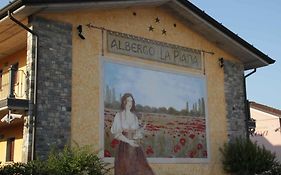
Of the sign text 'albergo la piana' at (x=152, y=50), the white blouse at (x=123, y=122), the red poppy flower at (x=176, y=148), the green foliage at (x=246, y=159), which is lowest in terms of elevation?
the green foliage at (x=246, y=159)

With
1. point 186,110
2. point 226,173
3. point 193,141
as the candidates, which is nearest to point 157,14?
point 186,110

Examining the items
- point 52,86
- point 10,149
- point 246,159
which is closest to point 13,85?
point 52,86

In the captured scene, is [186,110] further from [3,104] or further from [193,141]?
[3,104]

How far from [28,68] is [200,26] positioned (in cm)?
746

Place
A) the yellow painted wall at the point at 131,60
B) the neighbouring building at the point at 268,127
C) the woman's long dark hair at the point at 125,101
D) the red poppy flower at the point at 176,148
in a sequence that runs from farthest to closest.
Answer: the neighbouring building at the point at 268,127
the red poppy flower at the point at 176,148
the woman's long dark hair at the point at 125,101
the yellow painted wall at the point at 131,60

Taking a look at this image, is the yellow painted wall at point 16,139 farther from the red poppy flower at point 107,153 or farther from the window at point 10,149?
the red poppy flower at point 107,153

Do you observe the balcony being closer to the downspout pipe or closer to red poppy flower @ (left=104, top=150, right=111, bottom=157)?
the downspout pipe

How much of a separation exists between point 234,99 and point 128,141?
5892 millimetres

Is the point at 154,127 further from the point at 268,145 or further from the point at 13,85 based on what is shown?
the point at 268,145

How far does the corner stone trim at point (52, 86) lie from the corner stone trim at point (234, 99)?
7.43 meters

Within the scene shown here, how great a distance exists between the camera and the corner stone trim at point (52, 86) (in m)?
13.1

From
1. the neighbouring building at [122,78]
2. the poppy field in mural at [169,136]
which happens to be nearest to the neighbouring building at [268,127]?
the neighbouring building at [122,78]

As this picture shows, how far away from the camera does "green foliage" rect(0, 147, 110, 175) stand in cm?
1150

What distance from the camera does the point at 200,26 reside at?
17891 millimetres
